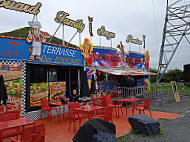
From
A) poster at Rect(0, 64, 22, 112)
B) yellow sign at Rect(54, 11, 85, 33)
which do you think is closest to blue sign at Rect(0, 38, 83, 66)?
poster at Rect(0, 64, 22, 112)

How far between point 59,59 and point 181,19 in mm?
12545

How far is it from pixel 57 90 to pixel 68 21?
14.5 feet

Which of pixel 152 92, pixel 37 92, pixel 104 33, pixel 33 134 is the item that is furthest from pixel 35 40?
pixel 152 92

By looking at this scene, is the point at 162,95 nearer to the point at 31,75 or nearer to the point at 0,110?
the point at 31,75

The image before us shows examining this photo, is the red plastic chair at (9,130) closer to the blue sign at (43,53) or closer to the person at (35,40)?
the blue sign at (43,53)

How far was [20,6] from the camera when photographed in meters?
7.62

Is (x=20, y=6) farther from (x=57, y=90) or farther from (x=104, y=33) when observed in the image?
(x=104, y=33)

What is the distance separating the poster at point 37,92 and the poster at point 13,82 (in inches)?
28.8

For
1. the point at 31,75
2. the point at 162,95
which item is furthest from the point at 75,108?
the point at 162,95

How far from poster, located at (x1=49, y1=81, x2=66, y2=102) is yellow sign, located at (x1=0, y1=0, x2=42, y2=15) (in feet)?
13.3

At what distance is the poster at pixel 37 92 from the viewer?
828cm

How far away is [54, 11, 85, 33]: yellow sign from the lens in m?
9.73

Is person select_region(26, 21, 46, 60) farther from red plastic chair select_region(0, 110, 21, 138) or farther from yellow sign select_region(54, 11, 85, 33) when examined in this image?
red plastic chair select_region(0, 110, 21, 138)

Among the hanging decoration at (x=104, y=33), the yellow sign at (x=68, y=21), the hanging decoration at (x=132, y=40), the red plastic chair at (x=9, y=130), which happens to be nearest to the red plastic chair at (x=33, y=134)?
the red plastic chair at (x=9, y=130)
